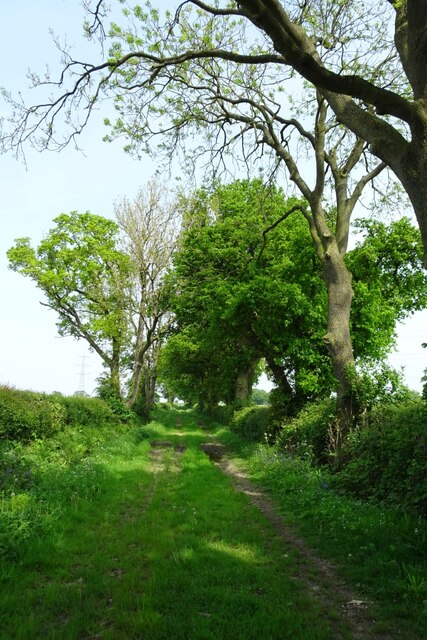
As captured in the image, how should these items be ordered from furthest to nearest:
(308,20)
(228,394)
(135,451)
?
1. (228,394)
2. (135,451)
3. (308,20)

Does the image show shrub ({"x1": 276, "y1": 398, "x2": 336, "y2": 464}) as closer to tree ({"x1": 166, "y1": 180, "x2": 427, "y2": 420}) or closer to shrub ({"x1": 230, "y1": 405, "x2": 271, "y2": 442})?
tree ({"x1": 166, "y1": 180, "x2": 427, "y2": 420})

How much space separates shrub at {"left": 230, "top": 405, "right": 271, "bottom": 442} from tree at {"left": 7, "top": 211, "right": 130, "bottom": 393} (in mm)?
8289

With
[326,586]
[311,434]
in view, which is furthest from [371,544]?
[311,434]

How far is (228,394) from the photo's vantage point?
123ft

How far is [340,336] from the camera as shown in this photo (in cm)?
1255

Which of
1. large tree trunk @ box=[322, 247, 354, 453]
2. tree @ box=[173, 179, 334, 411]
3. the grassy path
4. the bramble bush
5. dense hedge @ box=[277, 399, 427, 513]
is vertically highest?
tree @ box=[173, 179, 334, 411]

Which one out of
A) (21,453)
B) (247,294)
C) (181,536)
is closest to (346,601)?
(181,536)

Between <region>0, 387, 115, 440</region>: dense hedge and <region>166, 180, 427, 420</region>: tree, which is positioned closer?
<region>0, 387, 115, 440</region>: dense hedge

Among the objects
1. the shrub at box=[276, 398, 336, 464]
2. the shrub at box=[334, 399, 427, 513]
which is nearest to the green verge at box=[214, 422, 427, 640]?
the shrub at box=[334, 399, 427, 513]

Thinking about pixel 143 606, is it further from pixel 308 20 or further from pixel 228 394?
pixel 228 394

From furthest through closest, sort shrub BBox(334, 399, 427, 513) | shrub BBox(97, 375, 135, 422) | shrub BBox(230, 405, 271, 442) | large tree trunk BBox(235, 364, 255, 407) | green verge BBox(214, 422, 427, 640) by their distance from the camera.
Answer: large tree trunk BBox(235, 364, 255, 407) < shrub BBox(97, 375, 135, 422) < shrub BBox(230, 405, 271, 442) < shrub BBox(334, 399, 427, 513) < green verge BBox(214, 422, 427, 640)

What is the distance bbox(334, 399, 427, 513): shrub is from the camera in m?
7.47

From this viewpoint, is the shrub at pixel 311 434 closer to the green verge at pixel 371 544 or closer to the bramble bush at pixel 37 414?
the green verge at pixel 371 544

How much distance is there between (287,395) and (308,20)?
14.1 m
